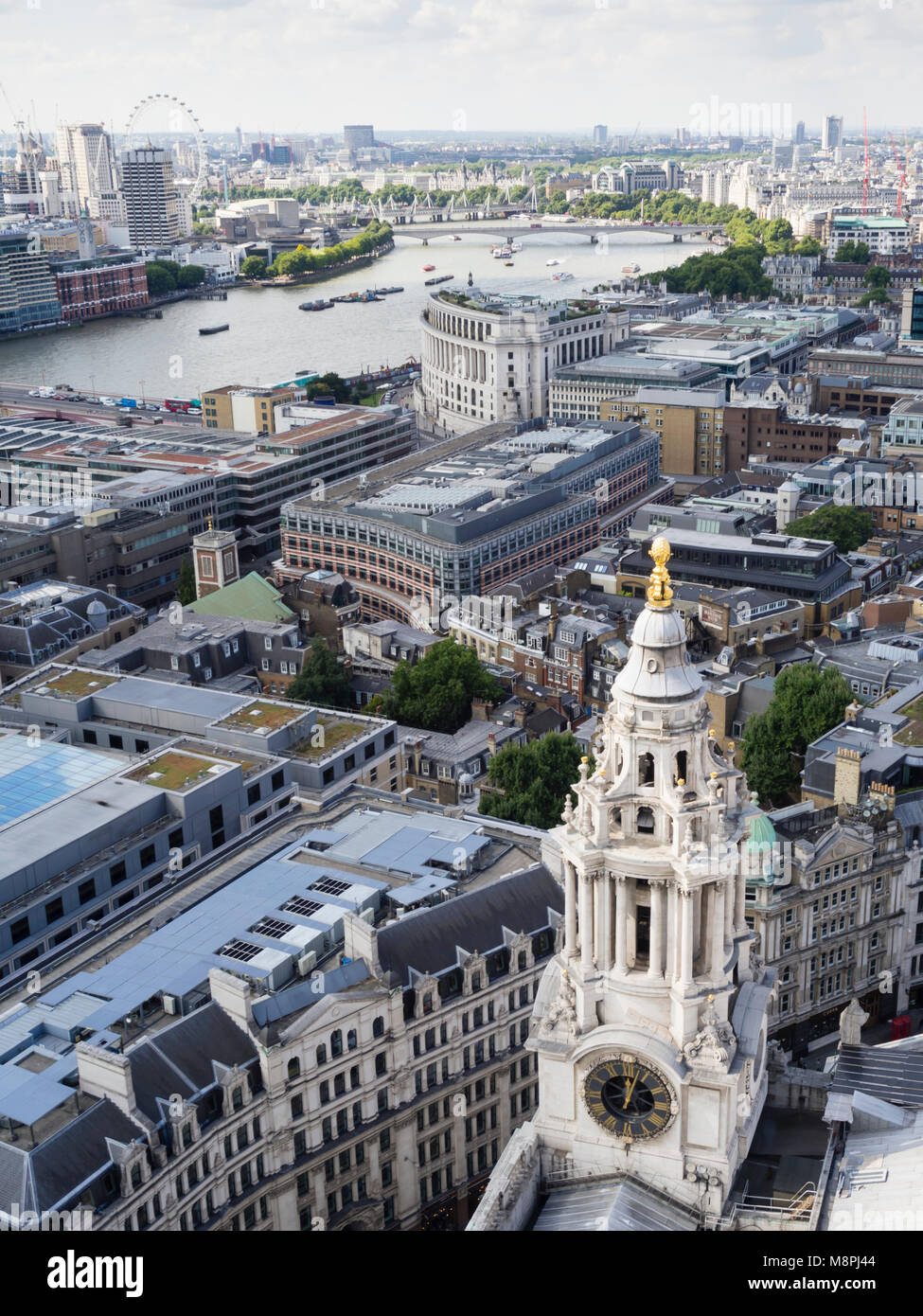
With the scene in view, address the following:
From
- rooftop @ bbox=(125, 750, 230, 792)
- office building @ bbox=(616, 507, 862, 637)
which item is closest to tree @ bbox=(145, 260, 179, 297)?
office building @ bbox=(616, 507, 862, 637)

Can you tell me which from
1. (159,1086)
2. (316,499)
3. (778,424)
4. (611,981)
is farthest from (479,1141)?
(778,424)

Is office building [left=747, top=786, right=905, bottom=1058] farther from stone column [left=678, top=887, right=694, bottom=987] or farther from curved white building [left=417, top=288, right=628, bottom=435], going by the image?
curved white building [left=417, top=288, right=628, bottom=435]

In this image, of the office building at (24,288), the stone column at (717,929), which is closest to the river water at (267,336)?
the office building at (24,288)

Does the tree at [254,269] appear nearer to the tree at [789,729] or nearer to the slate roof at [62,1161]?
the tree at [789,729]

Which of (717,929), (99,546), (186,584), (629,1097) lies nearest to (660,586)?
(717,929)

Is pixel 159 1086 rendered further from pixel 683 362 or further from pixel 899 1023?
pixel 683 362
